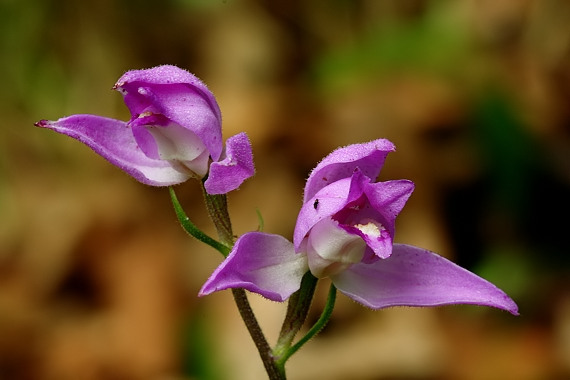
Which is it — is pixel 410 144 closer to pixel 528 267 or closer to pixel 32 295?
pixel 528 267

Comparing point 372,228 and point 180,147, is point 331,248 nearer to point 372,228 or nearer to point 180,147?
point 372,228

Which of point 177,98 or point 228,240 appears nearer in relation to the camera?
point 177,98

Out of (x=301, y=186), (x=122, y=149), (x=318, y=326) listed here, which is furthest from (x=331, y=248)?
(x=301, y=186)

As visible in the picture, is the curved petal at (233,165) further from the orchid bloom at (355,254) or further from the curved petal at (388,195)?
the curved petal at (388,195)

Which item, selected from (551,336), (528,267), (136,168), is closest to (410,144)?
(528,267)

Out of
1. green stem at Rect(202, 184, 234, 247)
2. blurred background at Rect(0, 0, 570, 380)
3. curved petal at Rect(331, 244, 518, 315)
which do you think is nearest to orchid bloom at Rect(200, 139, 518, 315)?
curved petal at Rect(331, 244, 518, 315)

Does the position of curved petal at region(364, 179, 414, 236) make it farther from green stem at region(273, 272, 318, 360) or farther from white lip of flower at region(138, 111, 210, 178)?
white lip of flower at region(138, 111, 210, 178)
